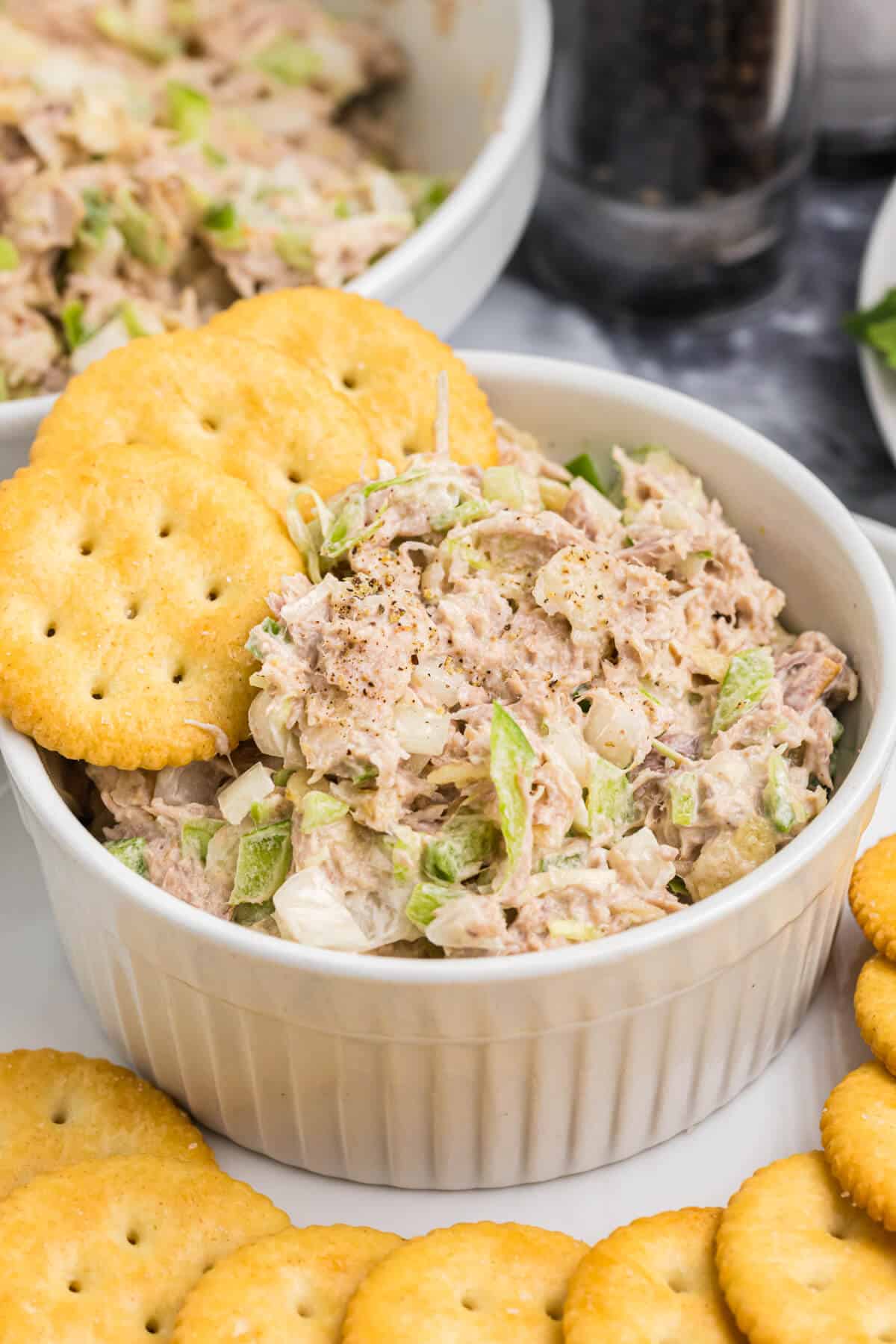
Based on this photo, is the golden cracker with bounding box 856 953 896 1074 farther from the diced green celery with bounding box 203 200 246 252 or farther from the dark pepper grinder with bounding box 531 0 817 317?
the dark pepper grinder with bounding box 531 0 817 317

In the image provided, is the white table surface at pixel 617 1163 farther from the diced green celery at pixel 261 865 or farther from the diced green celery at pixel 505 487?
the diced green celery at pixel 505 487

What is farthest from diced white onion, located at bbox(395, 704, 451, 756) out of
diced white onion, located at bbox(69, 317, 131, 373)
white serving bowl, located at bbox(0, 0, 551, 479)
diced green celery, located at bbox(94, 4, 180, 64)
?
diced green celery, located at bbox(94, 4, 180, 64)

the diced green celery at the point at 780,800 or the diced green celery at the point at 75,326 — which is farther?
the diced green celery at the point at 75,326

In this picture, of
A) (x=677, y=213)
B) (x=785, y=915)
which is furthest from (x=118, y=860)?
(x=677, y=213)

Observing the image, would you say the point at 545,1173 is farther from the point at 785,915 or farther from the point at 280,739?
the point at 280,739

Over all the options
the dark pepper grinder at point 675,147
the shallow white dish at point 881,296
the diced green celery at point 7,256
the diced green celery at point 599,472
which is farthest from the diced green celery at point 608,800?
the dark pepper grinder at point 675,147

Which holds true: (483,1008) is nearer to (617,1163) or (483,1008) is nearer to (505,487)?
(617,1163)
